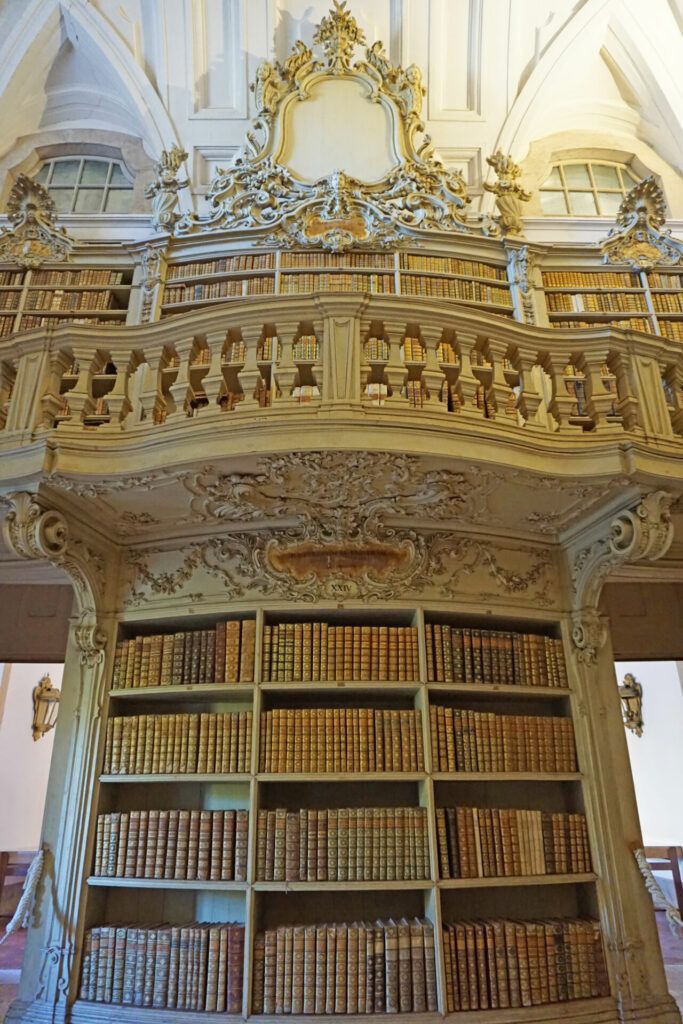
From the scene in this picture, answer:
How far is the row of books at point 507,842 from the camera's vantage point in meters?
2.96

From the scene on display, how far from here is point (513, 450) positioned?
9.12ft

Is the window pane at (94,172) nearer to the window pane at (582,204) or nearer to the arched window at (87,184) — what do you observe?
the arched window at (87,184)

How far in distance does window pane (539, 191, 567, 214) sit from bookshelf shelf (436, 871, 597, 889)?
5.04m

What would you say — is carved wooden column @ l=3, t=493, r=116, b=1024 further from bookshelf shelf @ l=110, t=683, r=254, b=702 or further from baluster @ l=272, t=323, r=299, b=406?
baluster @ l=272, t=323, r=299, b=406

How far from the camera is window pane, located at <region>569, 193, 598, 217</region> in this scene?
5655 mm

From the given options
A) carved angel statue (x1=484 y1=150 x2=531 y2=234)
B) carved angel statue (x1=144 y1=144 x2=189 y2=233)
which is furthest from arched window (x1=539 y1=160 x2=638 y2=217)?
carved angel statue (x1=144 y1=144 x2=189 y2=233)

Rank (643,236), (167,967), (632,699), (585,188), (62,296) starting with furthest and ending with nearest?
(632,699), (585,188), (643,236), (62,296), (167,967)

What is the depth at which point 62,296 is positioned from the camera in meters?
4.52

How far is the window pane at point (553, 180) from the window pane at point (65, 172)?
4164mm

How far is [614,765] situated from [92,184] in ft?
19.7

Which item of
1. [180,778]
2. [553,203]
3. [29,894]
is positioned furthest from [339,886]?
[553,203]

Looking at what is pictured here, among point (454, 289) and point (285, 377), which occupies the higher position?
point (454, 289)

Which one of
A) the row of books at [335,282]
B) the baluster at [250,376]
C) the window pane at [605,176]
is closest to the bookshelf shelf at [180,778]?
the baluster at [250,376]

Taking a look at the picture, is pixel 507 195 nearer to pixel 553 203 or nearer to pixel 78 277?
pixel 553 203
